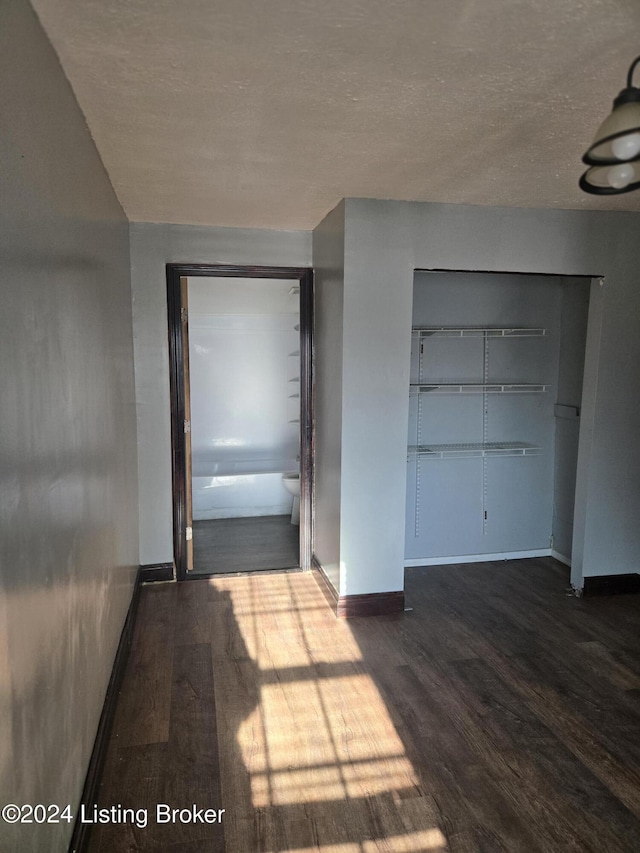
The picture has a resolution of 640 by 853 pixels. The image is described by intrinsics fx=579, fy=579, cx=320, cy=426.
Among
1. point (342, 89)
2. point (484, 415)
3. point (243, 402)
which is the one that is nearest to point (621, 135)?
point (342, 89)

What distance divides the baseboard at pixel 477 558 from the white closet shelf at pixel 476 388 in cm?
124

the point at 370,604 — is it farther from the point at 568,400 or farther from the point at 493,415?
the point at 568,400

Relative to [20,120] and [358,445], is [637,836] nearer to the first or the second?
[358,445]

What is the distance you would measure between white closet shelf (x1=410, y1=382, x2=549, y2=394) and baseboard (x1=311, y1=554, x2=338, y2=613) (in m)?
1.41

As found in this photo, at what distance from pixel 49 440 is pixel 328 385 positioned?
2.33 metres

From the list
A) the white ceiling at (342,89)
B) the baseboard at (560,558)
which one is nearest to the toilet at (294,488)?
the baseboard at (560,558)

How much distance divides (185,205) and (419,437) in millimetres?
2222

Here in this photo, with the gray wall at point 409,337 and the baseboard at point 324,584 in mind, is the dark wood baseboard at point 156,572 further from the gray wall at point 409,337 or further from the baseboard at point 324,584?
the gray wall at point 409,337

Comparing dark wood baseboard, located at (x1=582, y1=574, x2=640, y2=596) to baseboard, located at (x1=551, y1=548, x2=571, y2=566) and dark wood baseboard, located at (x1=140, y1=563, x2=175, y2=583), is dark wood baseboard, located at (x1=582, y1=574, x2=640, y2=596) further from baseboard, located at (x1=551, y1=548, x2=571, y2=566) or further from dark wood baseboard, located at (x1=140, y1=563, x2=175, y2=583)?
dark wood baseboard, located at (x1=140, y1=563, x2=175, y2=583)

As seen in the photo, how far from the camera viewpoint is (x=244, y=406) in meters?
6.42

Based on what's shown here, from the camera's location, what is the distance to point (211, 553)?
15.4 ft

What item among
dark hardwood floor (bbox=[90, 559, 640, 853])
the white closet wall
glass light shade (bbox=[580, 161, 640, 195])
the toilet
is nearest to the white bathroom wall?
the toilet

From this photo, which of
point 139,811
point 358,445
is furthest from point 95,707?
point 358,445

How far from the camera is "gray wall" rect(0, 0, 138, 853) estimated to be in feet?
3.88
